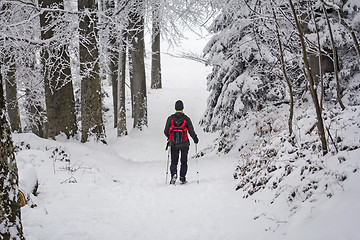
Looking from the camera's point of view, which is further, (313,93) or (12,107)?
(12,107)

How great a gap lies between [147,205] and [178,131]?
235cm

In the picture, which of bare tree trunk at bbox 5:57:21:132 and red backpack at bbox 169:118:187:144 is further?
bare tree trunk at bbox 5:57:21:132

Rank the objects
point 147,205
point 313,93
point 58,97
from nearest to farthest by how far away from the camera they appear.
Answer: point 313,93 < point 147,205 < point 58,97

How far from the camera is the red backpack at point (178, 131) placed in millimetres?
7762

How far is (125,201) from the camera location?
609 cm

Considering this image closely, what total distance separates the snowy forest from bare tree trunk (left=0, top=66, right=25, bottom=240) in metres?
0.01

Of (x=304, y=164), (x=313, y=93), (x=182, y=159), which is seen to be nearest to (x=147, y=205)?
(x=182, y=159)

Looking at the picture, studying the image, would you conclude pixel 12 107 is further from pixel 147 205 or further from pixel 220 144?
pixel 147 205

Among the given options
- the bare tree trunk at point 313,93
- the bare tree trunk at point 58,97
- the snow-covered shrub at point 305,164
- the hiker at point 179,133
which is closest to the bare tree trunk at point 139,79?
the bare tree trunk at point 58,97

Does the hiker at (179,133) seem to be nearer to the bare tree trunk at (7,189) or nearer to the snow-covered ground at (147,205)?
the snow-covered ground at (147,205)

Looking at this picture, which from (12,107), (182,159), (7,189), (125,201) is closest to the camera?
(7,189)

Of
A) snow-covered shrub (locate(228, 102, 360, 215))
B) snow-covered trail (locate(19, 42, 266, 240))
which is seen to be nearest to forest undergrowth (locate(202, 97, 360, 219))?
snow-covered shrub (locate(228, 102, 360, 215))

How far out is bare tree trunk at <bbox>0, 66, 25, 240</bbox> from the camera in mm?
2814

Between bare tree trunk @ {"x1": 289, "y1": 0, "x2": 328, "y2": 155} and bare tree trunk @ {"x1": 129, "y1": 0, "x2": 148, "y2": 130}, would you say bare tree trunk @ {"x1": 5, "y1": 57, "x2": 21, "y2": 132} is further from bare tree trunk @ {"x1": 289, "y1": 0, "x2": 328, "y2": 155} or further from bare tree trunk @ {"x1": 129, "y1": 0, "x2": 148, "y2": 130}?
bare tree trunk @ {"x1": 289, "y1": 0, "x2": 328, "y2": 155}
